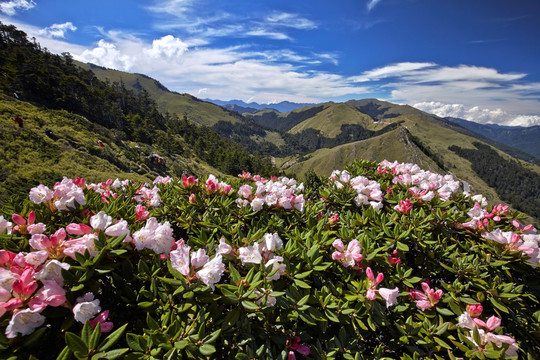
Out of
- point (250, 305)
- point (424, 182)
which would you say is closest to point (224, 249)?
point (250, 305)

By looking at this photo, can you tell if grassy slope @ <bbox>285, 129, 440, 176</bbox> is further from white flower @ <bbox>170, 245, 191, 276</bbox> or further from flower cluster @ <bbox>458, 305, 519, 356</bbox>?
white flower @ <bbox>170, 245, 191, 276</bbox>

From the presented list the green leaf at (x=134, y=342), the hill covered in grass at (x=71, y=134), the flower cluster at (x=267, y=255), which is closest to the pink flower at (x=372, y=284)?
the flower cluster at (x=267, y=255)

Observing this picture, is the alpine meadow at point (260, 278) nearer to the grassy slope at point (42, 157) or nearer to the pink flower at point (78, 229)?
the pink flower at point (78, 229)

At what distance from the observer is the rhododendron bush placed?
1.82 metres

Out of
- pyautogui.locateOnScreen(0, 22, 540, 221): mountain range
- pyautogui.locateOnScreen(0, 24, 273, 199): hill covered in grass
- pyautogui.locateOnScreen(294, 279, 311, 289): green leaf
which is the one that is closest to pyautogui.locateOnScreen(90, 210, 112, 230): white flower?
pyautogui.locateOnScreen(294, 279, 311, 289): green leaf

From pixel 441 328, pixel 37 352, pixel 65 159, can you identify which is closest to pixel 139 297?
pixel 37 352

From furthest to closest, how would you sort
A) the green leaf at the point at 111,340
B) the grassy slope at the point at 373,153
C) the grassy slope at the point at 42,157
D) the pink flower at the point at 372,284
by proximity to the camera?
the grassy slope at the point at 373,153, the grassy slope at the point at 42,157, the pink flower at the point at 372,284, the green leaf at the point at 111,340

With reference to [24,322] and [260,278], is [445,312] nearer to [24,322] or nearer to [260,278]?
[260,278]

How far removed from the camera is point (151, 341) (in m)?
1.81

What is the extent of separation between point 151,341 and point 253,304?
78 cm

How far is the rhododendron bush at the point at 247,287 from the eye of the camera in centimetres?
182

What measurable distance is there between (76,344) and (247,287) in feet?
4.09

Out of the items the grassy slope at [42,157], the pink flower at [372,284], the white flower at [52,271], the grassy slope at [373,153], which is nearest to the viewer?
the white flower at [52,271]

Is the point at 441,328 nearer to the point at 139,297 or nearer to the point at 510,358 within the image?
the point at 510,358
